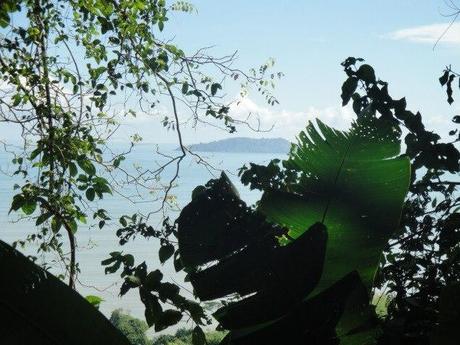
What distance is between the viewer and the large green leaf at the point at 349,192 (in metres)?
1.15

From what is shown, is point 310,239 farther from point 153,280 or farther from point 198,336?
point 198,336

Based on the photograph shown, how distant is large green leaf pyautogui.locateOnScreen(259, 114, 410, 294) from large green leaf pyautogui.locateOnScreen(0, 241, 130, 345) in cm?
53

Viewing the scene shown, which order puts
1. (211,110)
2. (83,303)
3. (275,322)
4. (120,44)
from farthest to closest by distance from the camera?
(211,110)
(120,44)
(275,322)
(83,303)

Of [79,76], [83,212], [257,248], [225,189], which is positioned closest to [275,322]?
[257,248]

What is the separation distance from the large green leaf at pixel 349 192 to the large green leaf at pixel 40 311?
53cm

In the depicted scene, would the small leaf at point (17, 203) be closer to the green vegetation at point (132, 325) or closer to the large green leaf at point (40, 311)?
the large green leaf at point (40, 311)

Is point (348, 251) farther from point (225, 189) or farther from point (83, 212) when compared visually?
point (83, 212)

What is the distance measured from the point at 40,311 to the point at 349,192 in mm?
706

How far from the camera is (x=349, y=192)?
1152 mm

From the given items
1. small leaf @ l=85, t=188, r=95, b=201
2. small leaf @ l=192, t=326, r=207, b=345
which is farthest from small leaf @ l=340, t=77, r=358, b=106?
small leaf @ l=85, t=188, r=95, b=201

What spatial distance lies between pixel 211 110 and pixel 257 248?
8.14ft

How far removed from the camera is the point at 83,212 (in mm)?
3047

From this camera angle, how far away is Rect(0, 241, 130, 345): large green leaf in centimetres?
77

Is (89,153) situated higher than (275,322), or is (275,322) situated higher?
(89,153)
